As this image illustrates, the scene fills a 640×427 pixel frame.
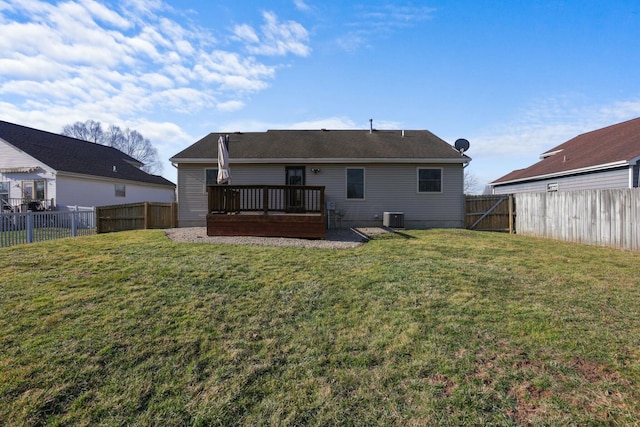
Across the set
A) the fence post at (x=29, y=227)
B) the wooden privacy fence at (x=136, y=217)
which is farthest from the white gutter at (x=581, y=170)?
the fence post at (x=29, y=227)

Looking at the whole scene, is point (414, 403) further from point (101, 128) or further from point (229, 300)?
point (101, 128)

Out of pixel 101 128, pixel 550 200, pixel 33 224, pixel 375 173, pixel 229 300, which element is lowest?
pixel 229 300

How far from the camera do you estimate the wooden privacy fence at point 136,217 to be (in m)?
11.0

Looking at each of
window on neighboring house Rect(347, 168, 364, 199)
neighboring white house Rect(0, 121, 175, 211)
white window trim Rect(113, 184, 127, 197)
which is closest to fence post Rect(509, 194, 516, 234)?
window on neighboring house Rect(347, 168, 364, 199)

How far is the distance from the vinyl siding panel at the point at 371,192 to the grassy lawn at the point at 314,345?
666cm

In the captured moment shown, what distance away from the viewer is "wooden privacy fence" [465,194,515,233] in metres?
11.9

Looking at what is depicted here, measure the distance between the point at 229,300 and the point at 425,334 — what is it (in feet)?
8.02

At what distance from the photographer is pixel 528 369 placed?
2617 millimetres

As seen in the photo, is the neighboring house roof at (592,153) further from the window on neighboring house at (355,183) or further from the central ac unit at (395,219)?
the window on neighboring house at (355,183)

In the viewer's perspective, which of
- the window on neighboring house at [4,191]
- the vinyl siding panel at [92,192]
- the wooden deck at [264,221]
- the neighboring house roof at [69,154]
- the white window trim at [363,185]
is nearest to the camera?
the wooden deck at [264,221]

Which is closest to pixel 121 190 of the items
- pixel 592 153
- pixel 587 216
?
pixel 587 216

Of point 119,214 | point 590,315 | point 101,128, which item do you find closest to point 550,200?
point 590,315

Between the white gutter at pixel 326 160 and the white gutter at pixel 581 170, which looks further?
the white gutter at pixel 326 160

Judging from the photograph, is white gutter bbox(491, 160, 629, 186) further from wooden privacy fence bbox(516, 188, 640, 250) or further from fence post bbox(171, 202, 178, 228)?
fence post bbox(171, 202, 178, 228)
